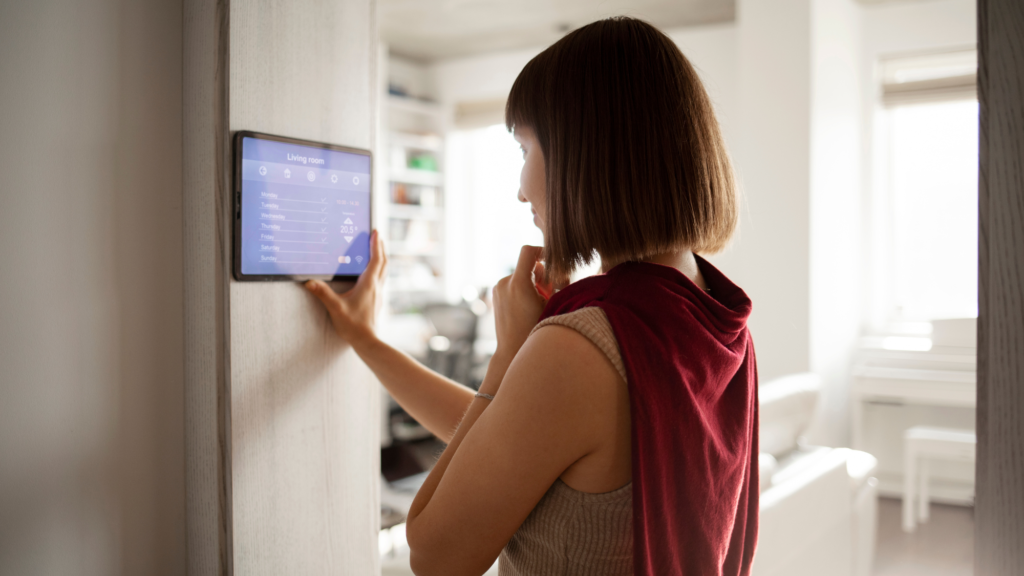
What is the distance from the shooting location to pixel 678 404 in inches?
23.7

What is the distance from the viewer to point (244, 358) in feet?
2.64

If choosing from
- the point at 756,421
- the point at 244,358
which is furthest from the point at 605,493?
the point at 244,358

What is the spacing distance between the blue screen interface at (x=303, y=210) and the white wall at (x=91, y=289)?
0.37 feet

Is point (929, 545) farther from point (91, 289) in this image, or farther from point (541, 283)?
point (91, 289)

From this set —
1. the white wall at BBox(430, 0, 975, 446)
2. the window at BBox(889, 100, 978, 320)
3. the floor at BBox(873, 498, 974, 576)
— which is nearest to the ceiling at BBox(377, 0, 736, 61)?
the white wall at BBox(430, 0, 975, 446)

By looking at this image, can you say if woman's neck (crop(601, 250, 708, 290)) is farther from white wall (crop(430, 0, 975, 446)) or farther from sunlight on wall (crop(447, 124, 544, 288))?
sunlight on wall (crop(447, 124, 544, 288))

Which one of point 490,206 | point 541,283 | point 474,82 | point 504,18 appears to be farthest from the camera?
point 490,206

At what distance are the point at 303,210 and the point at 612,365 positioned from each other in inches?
19.2

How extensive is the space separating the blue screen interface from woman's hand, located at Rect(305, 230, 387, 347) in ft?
0.05

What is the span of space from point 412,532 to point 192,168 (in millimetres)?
512

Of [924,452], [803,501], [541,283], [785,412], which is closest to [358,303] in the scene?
[541,283]

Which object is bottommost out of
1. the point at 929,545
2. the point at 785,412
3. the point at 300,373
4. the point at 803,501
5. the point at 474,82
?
the point at 929,545

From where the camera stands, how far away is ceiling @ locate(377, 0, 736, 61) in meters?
4.51

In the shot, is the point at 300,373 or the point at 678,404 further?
the point at 300,373
